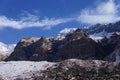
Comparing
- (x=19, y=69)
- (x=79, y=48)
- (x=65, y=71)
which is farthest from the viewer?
(x=79, y=48)

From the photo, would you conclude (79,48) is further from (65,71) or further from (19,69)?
(65,71)

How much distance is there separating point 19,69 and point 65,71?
7.40 meters

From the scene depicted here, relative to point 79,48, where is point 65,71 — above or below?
below

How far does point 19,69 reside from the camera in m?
49.8

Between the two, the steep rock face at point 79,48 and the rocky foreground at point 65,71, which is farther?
the steep rock face at point 79,48

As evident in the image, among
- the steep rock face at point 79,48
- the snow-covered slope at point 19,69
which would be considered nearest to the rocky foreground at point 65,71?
the snow-covered slope at point 19,69

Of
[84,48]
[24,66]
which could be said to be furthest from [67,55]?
[24,66]

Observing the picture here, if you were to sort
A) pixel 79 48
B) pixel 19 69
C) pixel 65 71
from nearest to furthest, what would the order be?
pixel 65 71, pixel 19 69, pixel 79 48

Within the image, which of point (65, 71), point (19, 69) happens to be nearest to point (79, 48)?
point (19, 69)

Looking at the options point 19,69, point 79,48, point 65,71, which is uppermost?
point 79,48

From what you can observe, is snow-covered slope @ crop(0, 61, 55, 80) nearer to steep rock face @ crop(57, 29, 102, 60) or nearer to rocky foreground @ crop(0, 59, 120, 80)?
rocky foreground @ crop(0, 59, 120, 80)

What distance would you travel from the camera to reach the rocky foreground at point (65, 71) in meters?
42.5

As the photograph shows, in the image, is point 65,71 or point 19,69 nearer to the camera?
point 65,71

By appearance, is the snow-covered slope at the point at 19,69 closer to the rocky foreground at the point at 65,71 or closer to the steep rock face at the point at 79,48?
the rocky foreground at the point at 65,71
